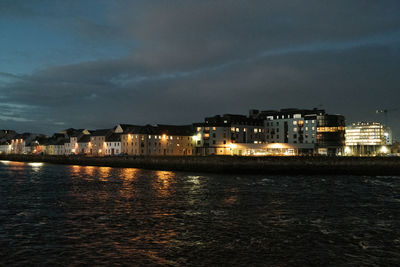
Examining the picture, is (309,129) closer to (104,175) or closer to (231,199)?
(104,175)

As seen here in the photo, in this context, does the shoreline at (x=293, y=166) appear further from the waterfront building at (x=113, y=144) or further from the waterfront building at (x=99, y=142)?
the waterfront building at (x=99, y=142)

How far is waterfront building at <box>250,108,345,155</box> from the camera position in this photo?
172 metres

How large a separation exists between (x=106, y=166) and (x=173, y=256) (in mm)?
107691

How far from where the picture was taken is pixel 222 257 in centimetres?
1727

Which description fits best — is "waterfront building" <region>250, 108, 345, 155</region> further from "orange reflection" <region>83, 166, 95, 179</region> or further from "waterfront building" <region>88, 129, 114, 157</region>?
"orange reflection" <region>83, 166, 95, 179</region>

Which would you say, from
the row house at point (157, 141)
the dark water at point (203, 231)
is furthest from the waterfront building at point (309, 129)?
the dark water at point (203, 231)

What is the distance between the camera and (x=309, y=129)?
18325 centimetres

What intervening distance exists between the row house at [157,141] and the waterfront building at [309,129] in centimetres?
4405

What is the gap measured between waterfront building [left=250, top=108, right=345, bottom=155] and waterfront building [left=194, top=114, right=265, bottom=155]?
1365 cm

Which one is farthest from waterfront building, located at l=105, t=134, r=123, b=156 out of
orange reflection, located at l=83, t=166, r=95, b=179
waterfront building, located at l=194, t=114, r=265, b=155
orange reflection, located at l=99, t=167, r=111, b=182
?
orange reflection, located at l=99, t=167, r=111, b=182

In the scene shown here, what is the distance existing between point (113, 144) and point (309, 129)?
A: 9772 centimetres

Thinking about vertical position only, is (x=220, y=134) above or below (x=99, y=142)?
above

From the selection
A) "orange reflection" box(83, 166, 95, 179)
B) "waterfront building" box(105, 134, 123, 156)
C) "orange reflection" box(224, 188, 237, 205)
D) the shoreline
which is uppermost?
"waterfront building" box(105, 134, 123, 156)

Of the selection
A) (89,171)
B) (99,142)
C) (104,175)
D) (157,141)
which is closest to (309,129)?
(157,141)
